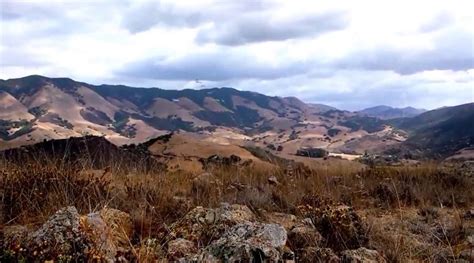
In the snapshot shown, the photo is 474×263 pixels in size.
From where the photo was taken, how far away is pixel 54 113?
→ 15500 cm

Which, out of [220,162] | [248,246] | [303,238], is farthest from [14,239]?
[220,162]

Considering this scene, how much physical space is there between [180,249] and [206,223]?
3.02 feet

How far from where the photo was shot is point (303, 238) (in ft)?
19.1

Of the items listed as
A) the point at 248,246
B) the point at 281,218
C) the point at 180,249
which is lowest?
the point at 281,218

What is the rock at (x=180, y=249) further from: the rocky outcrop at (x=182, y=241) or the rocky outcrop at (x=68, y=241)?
the rocky outcrop at (x=68, y=241)

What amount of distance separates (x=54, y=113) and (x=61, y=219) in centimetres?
15939

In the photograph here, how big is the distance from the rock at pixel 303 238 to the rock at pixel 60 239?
232 cm

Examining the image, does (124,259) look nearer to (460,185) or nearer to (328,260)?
(328,260)

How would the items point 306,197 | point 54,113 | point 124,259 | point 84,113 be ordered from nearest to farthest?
point 124,259 → point 306,197 → point 54,113 → point 84,113

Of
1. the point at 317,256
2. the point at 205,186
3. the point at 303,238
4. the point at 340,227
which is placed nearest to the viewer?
the point at 317,256

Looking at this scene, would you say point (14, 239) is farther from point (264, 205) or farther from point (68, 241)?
point (264, 205)

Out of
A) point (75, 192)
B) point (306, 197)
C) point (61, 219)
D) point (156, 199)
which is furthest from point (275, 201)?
point (61, 219)

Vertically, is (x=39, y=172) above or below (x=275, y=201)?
above

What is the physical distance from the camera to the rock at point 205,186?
8.91 meters
